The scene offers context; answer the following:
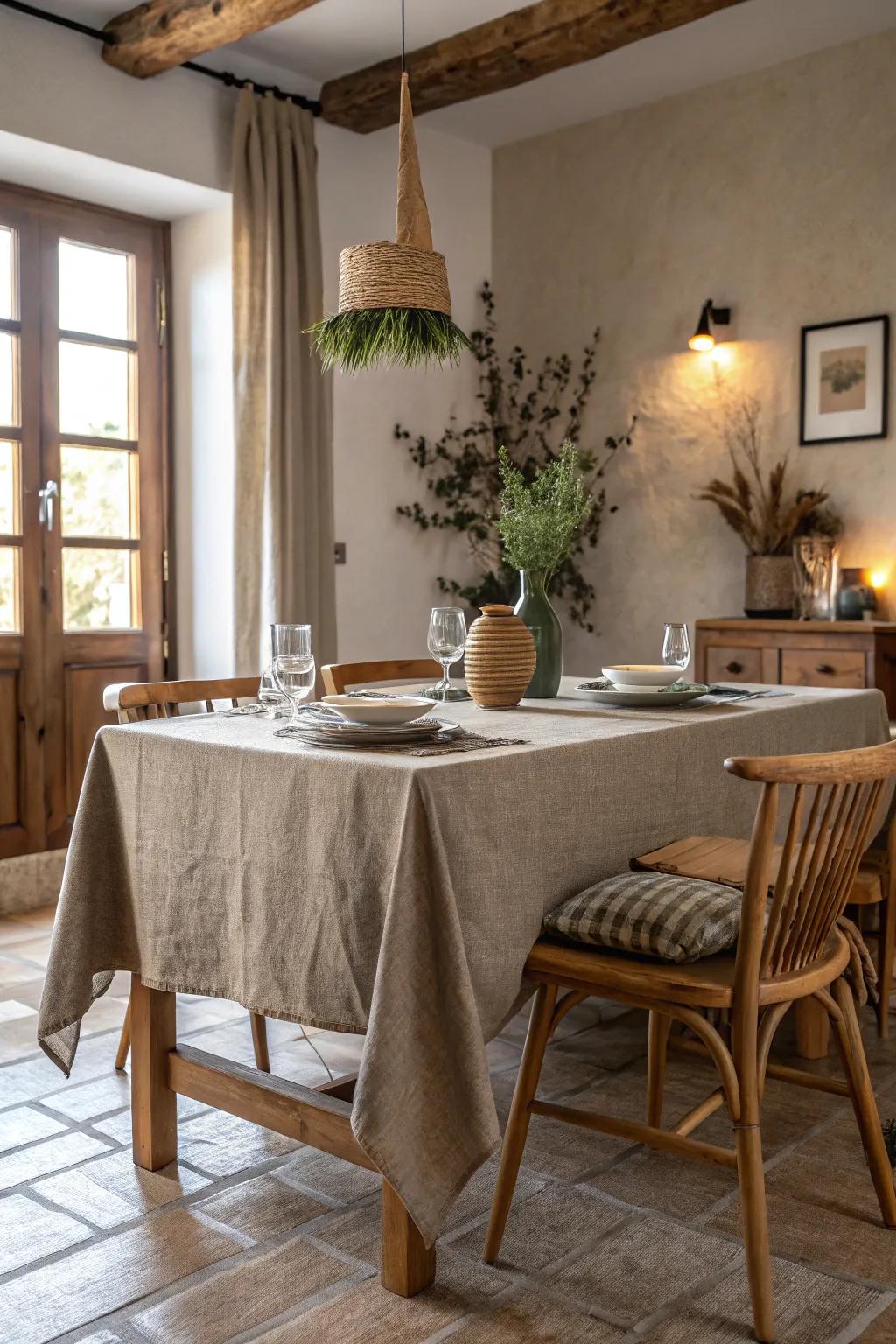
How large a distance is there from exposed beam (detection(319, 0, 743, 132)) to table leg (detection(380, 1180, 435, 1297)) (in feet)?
11.6

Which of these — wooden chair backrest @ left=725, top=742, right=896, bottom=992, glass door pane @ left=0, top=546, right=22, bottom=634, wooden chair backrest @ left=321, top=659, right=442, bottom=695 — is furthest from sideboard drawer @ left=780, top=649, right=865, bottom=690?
glass door pane @ left=0, top=546, right=22, bottom=634

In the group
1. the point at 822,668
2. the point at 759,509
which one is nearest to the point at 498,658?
the point at 822,668

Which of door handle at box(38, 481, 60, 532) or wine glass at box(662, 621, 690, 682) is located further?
door handle at box(38, 481, 60, 532)

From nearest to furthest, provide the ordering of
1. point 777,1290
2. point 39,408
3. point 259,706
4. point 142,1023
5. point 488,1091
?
point 488,1091 < point 777,1290 < point 142,1023 < point 259,706 < point 39,408

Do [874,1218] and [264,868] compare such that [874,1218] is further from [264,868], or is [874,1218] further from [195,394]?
[195,394]

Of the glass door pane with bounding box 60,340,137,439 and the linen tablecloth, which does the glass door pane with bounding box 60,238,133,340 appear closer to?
the glass door pane with bounding box 60,340,137,439

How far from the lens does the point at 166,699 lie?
2.52 meters

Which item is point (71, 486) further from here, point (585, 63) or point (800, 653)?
point (800, 653)

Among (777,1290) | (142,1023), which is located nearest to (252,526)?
(142,1023)

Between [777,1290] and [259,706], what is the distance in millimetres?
1352

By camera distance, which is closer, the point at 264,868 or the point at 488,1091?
the point at 488,1091

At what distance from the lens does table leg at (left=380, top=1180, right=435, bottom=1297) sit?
69.8 inches

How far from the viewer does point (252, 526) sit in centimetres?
451

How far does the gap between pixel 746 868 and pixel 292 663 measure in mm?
875
